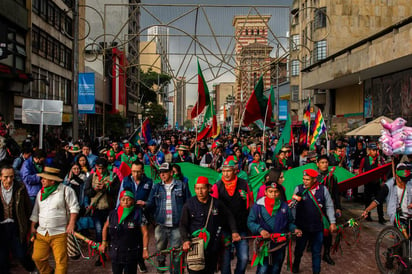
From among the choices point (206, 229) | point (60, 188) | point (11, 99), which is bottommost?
point (206, 229)

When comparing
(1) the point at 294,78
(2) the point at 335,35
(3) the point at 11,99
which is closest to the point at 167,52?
(3) the point at 11,99

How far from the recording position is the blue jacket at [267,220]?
5.05 meters

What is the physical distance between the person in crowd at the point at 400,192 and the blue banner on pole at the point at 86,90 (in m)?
16.3

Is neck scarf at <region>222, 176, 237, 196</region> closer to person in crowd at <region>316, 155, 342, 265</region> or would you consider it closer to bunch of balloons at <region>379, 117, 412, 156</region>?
person in crowd at <region>316, 155, 342, 265</region>

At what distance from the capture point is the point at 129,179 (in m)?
6.34

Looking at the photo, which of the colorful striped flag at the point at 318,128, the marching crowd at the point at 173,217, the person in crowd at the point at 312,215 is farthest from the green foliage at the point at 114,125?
the person in crowd at the point at 312,215

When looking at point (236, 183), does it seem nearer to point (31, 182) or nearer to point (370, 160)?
point (31, 182)

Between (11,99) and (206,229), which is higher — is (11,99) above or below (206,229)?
above

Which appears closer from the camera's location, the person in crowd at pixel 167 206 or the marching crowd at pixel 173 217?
the marching crowd at pixel 173 217

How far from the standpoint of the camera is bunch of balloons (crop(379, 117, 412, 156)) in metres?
6.70

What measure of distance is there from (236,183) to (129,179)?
1692mm

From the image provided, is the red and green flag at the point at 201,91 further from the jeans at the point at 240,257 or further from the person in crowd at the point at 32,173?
the jeans at the point at 240,257

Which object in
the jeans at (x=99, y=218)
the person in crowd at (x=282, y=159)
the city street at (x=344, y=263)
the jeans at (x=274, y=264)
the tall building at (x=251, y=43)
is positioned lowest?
the city street at (x=344, y=263)

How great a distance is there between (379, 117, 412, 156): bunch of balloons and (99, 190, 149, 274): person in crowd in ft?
13.6
